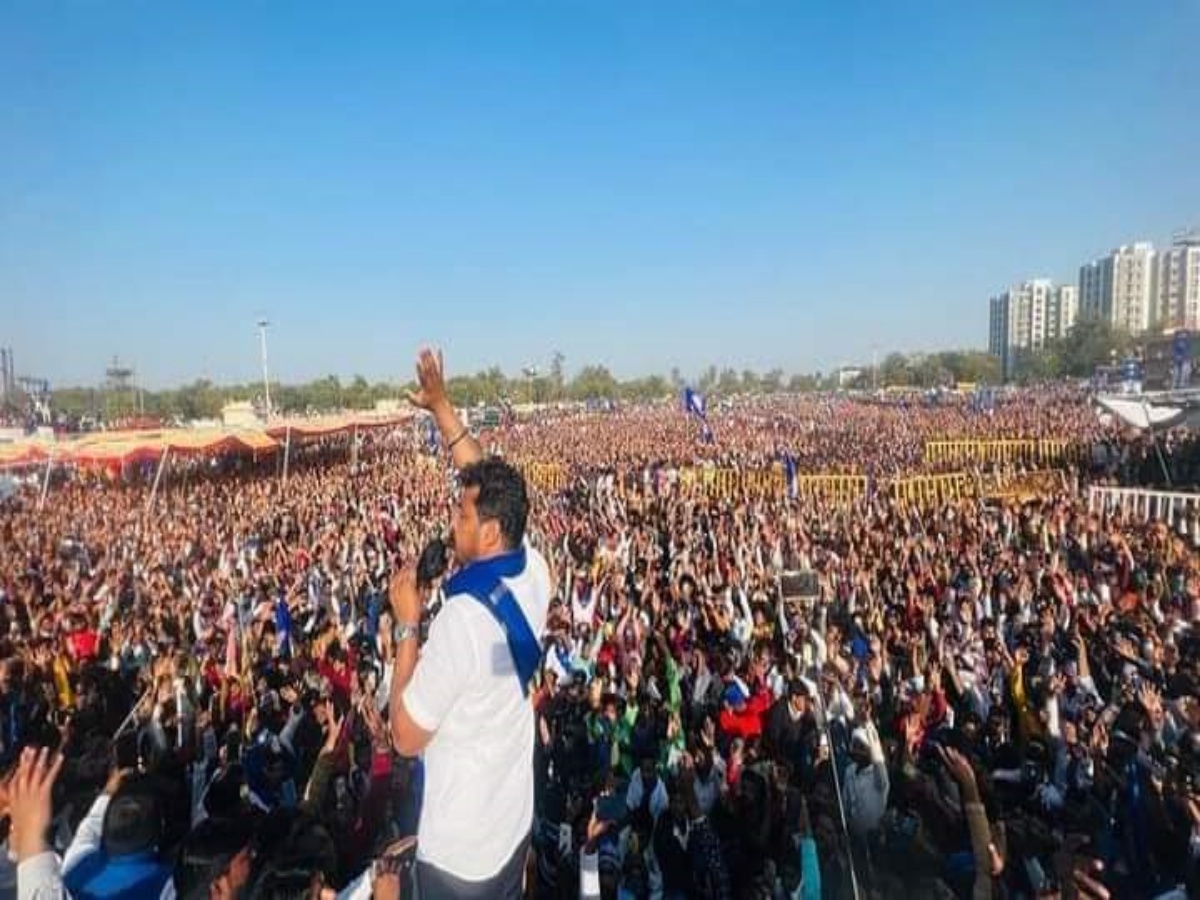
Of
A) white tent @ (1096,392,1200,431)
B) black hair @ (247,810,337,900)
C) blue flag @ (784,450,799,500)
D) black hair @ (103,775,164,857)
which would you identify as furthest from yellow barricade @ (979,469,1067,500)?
black hair @ (103,775,164,857)

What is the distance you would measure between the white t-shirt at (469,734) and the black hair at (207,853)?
1.00m

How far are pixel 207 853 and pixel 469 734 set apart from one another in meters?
1.43

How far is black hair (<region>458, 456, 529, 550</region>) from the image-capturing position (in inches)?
64.4

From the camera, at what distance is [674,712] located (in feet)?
16.4

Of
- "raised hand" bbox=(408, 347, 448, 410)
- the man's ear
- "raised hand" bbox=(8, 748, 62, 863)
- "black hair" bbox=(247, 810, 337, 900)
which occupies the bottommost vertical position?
"black hair" bbox=(247, 810, 337, 900)

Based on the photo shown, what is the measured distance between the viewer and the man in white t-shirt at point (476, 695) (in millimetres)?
1441

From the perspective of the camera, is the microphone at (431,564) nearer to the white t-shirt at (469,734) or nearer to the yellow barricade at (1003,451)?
the white t-shirt at (469,734)

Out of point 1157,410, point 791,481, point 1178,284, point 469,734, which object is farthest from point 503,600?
point 1178,284

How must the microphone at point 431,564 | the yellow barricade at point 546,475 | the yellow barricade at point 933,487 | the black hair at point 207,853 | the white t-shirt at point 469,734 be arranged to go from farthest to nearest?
the yellow barricade at point 546,475, the yellow barricade at point 933,487, the black hair at point 207,853, the microphone at point 431,564, the white t-shirt at point 469,734

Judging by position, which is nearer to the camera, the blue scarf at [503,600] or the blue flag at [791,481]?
the blue scarf at [503,600]

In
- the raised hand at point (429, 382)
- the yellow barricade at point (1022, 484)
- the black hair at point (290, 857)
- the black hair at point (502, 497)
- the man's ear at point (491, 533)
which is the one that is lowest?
the yellow barricade at point (1022, 484)

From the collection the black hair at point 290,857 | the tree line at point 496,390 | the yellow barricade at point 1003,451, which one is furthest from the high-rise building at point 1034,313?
the black hair at point 290,857

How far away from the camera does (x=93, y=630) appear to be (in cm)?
657

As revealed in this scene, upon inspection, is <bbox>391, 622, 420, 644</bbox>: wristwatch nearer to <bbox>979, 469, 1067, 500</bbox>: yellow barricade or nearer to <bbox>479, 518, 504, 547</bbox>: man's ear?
<bbox>479, 518, 504, 547</bbox>: man's ear
